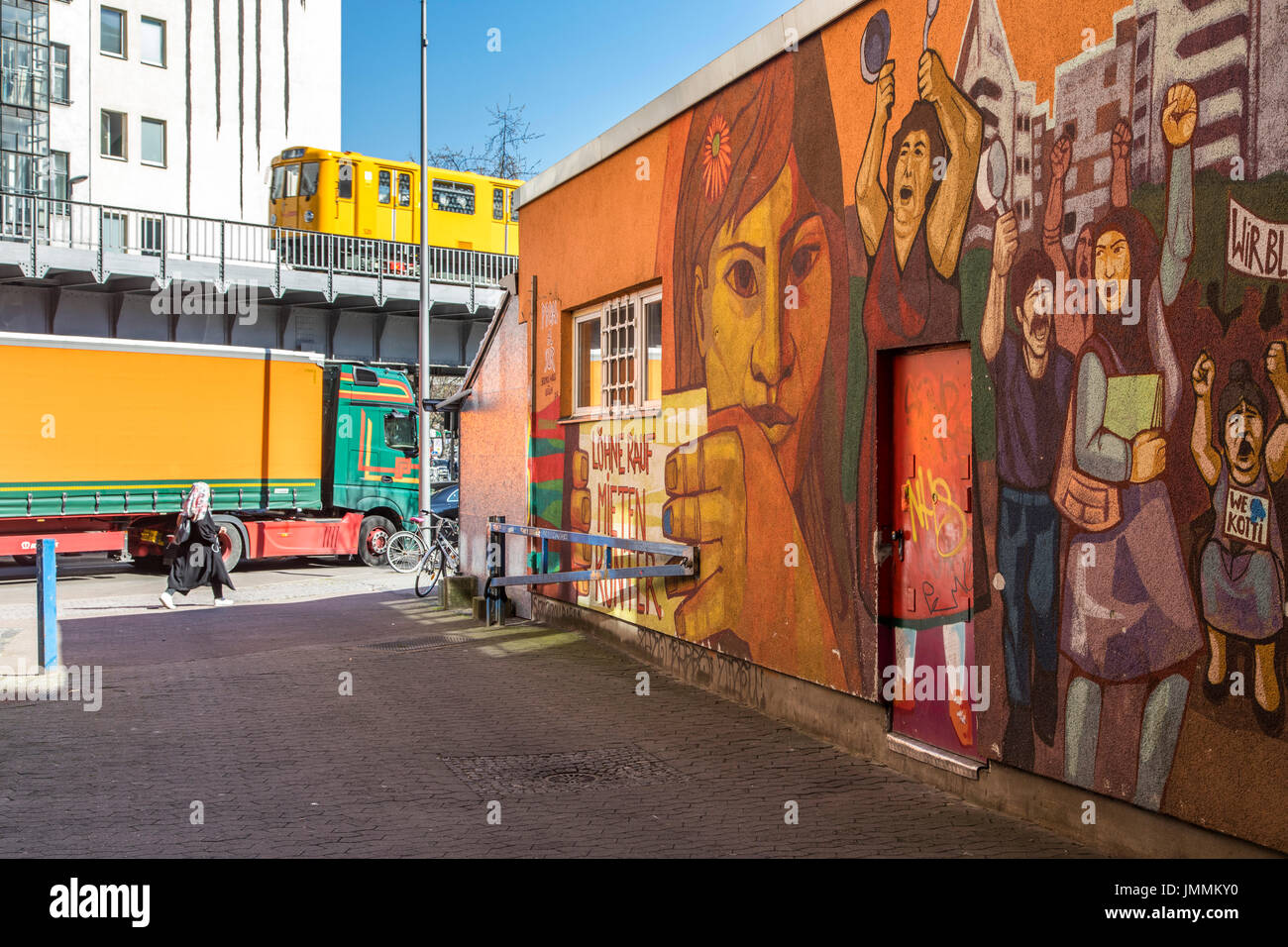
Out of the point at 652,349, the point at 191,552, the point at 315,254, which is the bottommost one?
the point at 191,552

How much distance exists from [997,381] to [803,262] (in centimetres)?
221

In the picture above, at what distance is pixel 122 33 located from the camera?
131ft

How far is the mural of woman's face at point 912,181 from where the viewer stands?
6.61 metres

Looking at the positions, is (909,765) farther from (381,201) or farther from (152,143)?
(152,143)

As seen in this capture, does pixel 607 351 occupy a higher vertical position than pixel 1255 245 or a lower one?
higher

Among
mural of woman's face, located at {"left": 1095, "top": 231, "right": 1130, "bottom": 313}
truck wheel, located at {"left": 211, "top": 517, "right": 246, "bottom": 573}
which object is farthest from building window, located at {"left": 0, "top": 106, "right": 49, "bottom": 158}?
mural of woman's face, located at {"left": 1095, "top": 231, "right": 1130, "bottom": 313}

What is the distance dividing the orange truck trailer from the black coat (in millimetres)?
3913

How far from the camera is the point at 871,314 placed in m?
7.08

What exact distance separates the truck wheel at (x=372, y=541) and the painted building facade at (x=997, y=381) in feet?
39.3

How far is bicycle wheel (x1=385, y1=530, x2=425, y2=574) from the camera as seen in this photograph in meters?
20.1

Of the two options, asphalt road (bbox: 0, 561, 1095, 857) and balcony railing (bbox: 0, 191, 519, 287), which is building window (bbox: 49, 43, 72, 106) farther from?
asphalt road (bbox: 0, 561, 1095, 857)

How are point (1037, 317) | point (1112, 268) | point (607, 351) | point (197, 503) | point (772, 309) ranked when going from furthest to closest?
point (197, 503), point (607, 351), point (772, 309), point (1037, 317), point (1112, 268)

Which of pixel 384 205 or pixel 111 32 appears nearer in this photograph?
pixel 384 205

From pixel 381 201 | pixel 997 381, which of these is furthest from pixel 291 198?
pixel 997 381
